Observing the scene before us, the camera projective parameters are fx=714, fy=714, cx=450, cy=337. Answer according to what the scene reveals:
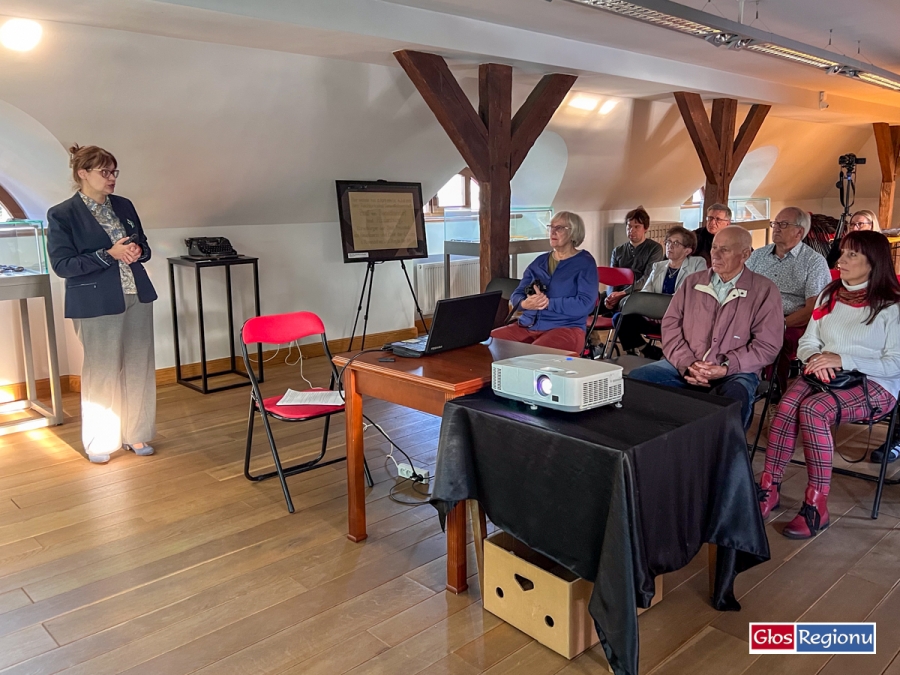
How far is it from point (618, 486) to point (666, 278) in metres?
3.14

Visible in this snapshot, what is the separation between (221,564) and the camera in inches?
109

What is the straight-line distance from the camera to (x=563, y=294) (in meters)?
3.99

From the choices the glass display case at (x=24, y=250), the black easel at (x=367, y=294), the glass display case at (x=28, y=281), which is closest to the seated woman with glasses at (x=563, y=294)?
the black easel at (x=367, y=294)

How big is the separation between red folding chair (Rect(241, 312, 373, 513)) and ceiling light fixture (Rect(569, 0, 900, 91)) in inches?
87.3

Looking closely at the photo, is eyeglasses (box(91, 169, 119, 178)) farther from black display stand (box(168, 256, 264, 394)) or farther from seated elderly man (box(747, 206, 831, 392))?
seated elderly man (box(747, 206, 831, 392))

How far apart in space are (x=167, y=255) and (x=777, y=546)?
4427 millimetres

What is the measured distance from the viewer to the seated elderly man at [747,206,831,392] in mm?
3996

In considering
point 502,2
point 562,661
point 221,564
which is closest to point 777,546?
point 562,661

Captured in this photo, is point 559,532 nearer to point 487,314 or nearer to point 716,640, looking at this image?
point 716,640

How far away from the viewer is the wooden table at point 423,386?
2.42 metres

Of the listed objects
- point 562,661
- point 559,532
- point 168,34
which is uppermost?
point 168,34

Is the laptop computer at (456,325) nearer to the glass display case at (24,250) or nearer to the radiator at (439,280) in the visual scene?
the glass display case at (24,250)

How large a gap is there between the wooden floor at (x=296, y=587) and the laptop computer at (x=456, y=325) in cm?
80

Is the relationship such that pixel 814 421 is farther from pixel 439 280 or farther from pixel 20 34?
pixel 439 280
